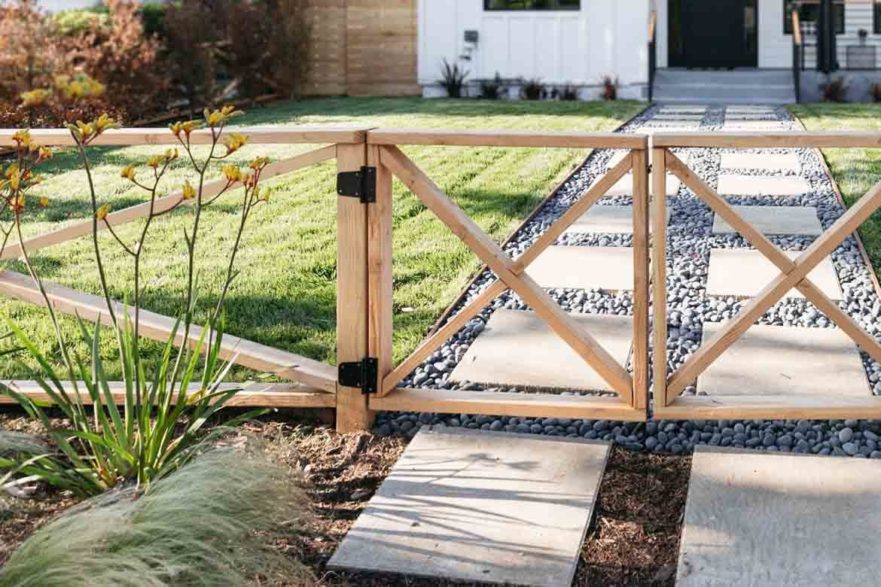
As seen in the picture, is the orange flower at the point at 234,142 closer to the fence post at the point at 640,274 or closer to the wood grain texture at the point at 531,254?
the wood grain texture at the point at 531,254

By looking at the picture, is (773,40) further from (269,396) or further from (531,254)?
(269,396)

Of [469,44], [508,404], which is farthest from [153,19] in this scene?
[508,404]

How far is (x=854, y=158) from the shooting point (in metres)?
10.6

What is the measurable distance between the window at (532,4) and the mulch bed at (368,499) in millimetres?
15851

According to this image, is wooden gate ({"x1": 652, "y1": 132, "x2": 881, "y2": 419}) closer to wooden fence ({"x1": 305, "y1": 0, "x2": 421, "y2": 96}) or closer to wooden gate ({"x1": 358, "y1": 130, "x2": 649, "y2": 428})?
wooden gate ({"x1": 358, "y1": 130, "x2": 649, "y2": 428})

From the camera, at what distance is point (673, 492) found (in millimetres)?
3707

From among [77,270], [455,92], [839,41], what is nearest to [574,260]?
[77,270]

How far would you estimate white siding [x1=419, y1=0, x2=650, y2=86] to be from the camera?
1900 centimetres

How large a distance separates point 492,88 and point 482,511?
53.2 ft

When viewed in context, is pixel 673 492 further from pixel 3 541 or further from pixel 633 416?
pixel 3 541

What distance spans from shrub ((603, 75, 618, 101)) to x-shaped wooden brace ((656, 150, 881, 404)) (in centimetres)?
1491

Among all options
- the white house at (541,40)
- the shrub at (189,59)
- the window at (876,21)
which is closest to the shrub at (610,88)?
the white house at (541,40)

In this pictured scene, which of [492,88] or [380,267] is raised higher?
[492,88]

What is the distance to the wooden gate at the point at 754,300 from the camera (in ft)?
12.7
